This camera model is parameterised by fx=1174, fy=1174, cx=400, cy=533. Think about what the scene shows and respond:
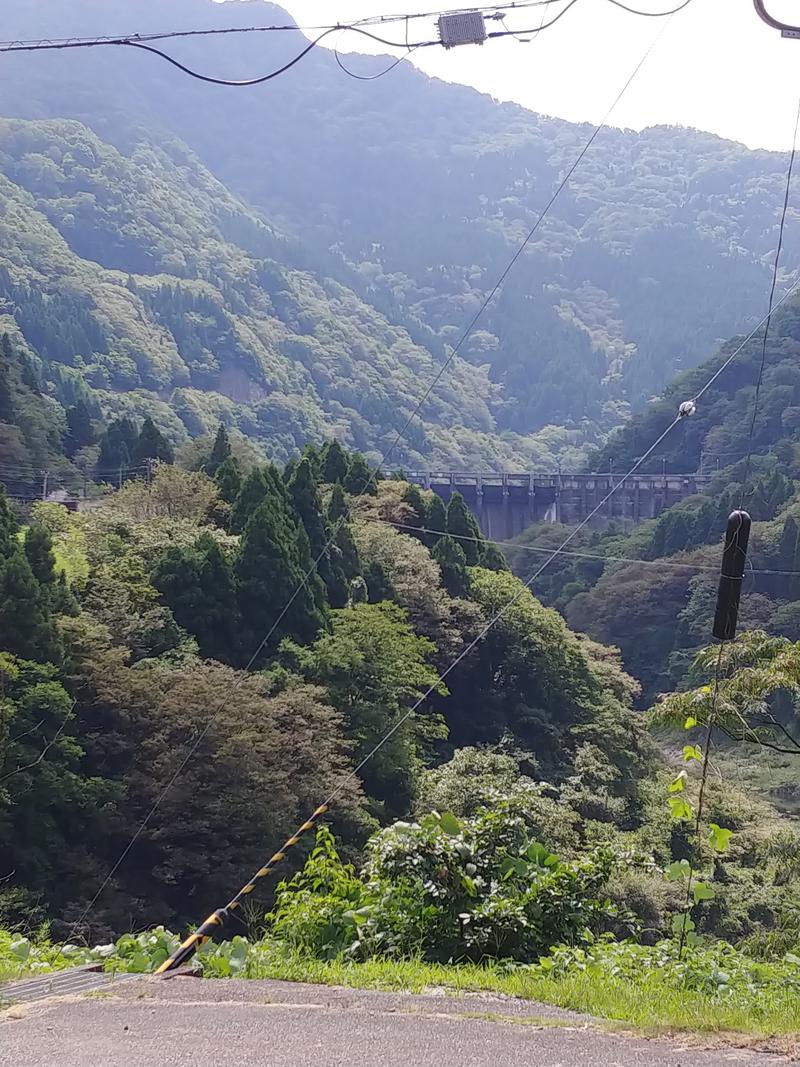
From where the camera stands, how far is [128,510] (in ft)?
92.8

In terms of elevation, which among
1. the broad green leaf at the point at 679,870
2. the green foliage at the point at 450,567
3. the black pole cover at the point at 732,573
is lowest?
the green foliage at the point at 450,567

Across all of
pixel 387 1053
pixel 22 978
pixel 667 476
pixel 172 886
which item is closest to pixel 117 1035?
pixel 387 1053

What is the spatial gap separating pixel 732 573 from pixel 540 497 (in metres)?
67.3

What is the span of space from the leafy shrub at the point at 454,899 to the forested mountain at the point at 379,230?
3321 inches

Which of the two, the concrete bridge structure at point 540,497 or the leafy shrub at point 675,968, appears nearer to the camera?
the leafy shrub at point 675,968

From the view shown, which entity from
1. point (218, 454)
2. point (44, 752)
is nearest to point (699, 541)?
point (218, 454)

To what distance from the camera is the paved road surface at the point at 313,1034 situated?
3.76 meters

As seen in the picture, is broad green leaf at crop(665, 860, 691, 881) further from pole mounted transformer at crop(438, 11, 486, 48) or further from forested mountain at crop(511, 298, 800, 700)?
forested mountain at crop(511, 298, 800, 700)

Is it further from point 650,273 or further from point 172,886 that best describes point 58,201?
point 172,886

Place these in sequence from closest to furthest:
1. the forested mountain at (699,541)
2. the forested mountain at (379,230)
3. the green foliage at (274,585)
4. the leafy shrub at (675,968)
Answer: the leafy shrub at (675,968) → the green foliage at (274,585) → the forested mountain at (699,541) → the forested mountain at (379,230)

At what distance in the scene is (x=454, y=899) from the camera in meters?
5.73

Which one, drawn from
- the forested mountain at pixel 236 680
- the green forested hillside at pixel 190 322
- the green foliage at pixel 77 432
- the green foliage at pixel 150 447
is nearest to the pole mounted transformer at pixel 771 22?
the forested mountain at pixel 236 680

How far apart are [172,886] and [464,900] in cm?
1230

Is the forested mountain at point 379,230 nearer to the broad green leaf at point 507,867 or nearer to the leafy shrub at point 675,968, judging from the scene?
the broad green leaf at point 507,867
